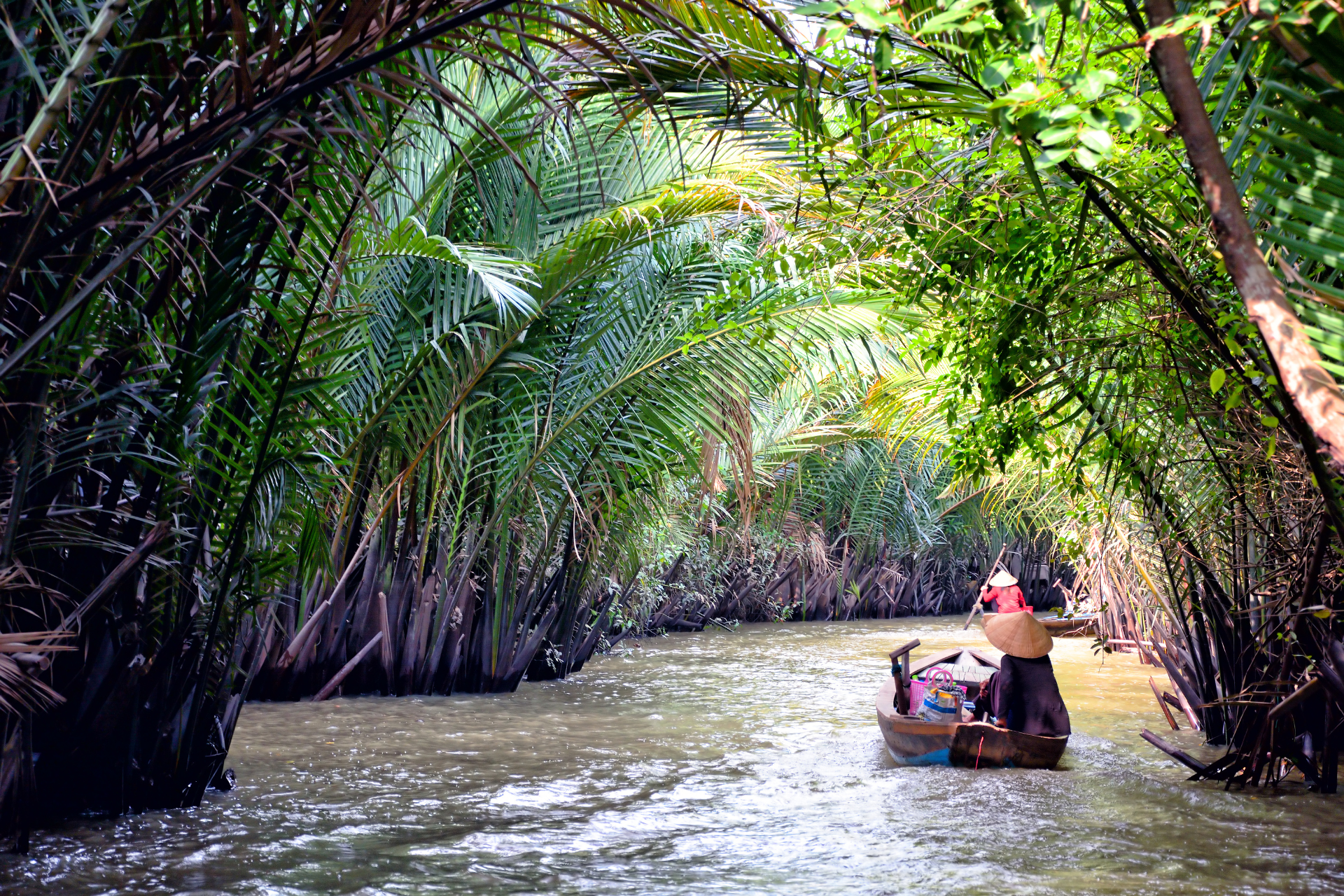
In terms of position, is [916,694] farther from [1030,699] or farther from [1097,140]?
[1097,140]

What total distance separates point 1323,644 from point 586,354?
235 inches

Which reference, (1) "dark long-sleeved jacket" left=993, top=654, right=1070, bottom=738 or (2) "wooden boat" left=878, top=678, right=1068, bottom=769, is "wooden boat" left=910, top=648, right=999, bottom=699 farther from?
(2) "wooden boat" left=878, top=678, right=1068, bottom=769

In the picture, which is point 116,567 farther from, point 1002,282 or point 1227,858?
point 1227,858

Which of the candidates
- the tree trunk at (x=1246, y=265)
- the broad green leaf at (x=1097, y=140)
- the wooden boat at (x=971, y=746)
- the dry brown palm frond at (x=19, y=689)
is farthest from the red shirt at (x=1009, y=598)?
the tree trunk at (x=1246, y=265)

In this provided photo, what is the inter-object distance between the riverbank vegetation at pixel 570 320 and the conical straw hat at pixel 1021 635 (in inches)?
38.2

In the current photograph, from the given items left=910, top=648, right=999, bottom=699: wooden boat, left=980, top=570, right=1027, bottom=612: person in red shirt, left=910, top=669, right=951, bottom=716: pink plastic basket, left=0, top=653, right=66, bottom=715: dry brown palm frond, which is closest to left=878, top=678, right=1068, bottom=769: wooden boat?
left=910, top=669, right=951, bottom=716: pink plastic basket

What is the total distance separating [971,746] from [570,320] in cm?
478

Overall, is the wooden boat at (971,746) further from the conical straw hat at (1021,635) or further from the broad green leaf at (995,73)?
the broad green leaf at (995,73)

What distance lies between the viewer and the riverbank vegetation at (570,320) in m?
2.67

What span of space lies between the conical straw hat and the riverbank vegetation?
971 millimetres

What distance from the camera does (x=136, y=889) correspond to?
4.37 m

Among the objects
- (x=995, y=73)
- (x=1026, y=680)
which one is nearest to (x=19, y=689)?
(x=995, y=73)

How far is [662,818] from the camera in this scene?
6.03m

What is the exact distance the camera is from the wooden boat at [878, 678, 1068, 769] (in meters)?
7.50
